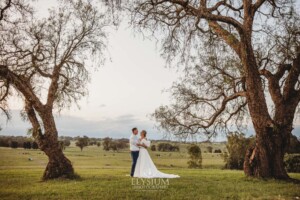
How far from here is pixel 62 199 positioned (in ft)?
36.5

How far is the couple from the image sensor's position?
16.5 metres

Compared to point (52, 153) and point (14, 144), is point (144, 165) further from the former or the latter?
point (14, 144)

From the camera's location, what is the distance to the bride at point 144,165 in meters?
16.3

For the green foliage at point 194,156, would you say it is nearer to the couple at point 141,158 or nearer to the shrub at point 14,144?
the shrub at point 14,144

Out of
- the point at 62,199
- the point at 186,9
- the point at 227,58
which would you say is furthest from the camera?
the point at 227,58

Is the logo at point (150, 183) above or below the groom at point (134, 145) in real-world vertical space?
below

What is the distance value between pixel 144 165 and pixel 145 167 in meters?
0.11

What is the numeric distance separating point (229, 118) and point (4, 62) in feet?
→ 45.8

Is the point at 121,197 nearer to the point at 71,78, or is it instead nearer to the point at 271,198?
the point at 271,198

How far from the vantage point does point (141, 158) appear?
54.6 feet

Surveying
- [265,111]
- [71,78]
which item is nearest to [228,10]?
[265,111]

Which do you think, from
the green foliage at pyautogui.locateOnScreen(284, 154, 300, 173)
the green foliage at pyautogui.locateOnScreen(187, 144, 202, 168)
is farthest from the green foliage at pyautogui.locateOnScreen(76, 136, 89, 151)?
the green foliage at pyautogui.locateOnScreen(284, 154, 300, 173)

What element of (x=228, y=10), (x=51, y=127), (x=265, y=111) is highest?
(x=228, y=10)

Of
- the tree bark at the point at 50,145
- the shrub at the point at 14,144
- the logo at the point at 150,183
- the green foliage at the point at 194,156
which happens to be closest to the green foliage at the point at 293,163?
the logo at the point at 150,183
